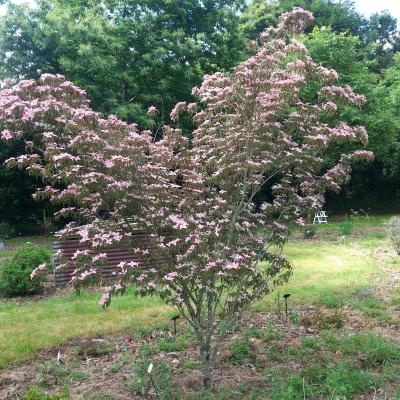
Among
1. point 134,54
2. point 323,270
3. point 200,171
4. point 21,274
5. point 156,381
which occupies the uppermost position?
point 134,54

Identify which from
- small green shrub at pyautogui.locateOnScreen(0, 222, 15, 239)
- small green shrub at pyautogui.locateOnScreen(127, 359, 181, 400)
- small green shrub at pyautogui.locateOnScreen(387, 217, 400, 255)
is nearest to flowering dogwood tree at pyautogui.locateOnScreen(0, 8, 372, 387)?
small green shrub at pyautogui.locateOnScreen(127, 359, 181, 400)

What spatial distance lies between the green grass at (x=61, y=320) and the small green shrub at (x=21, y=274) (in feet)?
1.00

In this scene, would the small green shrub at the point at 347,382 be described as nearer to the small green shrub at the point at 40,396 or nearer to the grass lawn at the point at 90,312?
the small green shrub at the point at 40,396

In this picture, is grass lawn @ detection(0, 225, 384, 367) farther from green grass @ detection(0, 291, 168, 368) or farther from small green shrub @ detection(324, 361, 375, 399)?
small green shrub @ detection(324, 361, 375, 399)

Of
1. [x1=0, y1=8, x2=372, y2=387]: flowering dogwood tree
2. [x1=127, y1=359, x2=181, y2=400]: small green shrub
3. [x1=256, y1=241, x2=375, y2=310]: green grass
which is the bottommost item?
[x1=127, y1=359, x2=181, y2=400]: small green shrub

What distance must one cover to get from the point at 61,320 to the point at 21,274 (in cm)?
142

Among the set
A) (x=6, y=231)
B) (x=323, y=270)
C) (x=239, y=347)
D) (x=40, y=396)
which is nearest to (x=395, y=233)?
(x=323, y=270)

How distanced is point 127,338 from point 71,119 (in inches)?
95.1

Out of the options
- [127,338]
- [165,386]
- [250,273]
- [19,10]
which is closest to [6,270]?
[127,338]

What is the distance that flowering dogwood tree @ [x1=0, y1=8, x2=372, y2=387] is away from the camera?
2.99 m

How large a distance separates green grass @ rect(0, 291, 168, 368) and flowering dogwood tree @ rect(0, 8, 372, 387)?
154 centimetres

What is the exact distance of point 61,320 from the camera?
5066mm

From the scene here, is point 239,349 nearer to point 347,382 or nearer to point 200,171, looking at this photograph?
point 347,382

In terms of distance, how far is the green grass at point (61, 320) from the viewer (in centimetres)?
432
